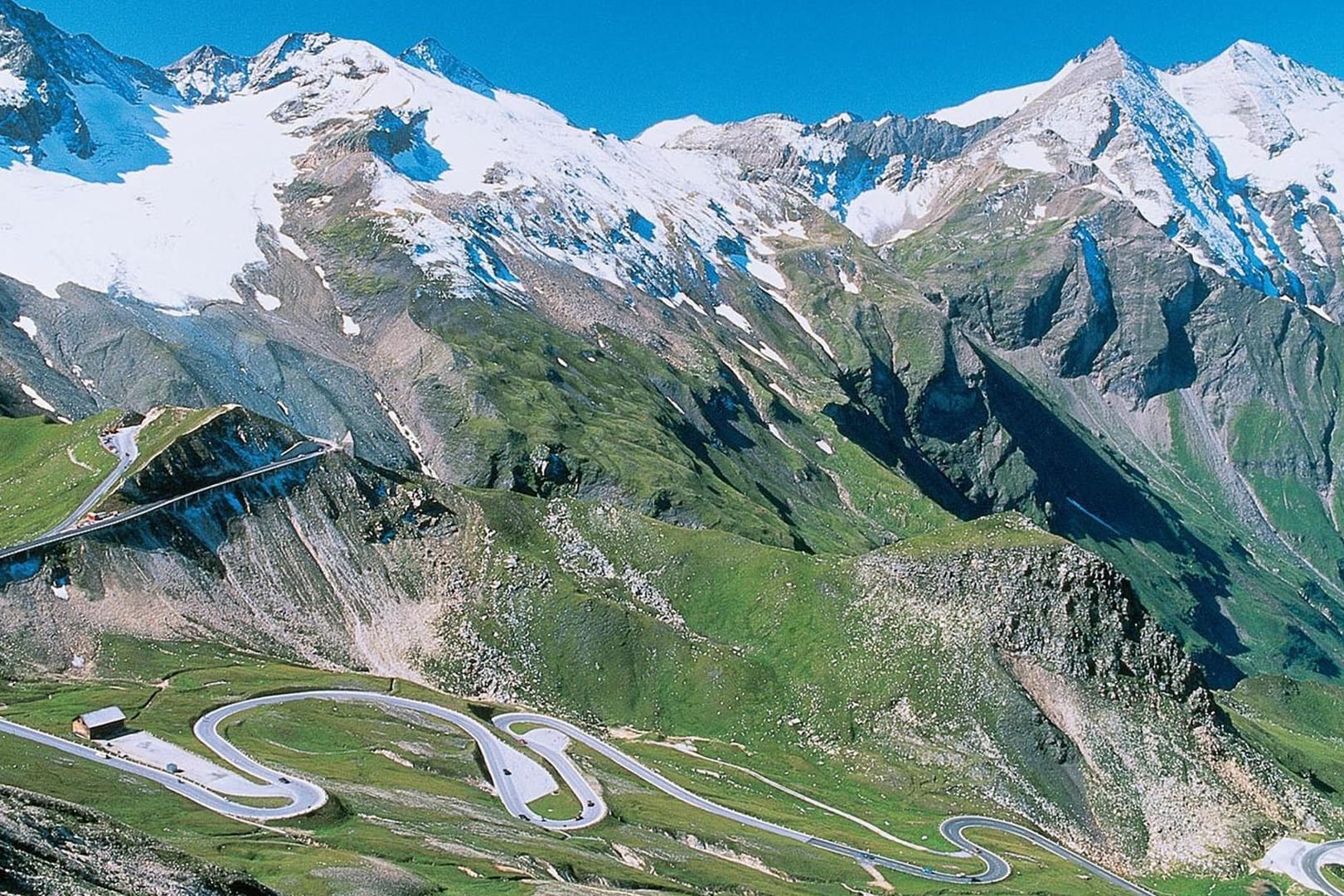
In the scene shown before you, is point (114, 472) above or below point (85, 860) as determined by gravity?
above

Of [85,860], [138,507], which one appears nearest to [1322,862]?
[85,860]

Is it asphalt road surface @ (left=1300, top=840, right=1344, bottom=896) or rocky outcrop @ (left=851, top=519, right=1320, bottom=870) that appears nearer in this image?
asphalt road surface @ (left=1300, top=840, right=1344, bottom=896)

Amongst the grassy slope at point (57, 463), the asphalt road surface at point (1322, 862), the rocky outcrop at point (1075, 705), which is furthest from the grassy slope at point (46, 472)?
the asphalt road surface at point (1322, 862)

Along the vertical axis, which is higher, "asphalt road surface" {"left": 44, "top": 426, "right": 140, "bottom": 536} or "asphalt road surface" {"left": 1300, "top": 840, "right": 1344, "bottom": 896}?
"asphalt road surface" {"left": 44, "top": 426, "right": 140, "bottom": 536}

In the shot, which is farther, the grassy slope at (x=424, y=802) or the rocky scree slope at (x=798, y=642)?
the rocky scree slope at (x=798, y=642)

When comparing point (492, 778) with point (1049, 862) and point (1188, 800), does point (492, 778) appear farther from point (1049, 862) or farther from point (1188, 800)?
point (1188, 800)

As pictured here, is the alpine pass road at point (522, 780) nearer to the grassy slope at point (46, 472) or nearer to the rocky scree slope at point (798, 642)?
the rocky scree slope at point (798, 642)

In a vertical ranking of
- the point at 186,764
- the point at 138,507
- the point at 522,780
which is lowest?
the point at 522,780

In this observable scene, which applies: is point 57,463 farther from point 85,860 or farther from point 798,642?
point 85,860

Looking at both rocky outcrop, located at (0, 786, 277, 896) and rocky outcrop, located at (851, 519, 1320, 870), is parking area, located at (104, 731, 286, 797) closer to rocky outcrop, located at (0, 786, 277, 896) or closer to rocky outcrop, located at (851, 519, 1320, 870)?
rocky outcrop, located at (0, 786, 277, 896)

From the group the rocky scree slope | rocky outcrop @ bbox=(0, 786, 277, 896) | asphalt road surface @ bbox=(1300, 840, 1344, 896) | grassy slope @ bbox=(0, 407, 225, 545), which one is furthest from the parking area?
asphalt road surface @ bbox=(1300, 840, 1344, 896)
